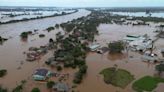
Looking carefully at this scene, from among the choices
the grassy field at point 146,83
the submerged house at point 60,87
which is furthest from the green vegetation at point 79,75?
the grassy field at point 146,83

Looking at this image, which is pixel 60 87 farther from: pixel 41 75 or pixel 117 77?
pixel 117 77

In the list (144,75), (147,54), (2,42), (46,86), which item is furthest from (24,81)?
(2,42)

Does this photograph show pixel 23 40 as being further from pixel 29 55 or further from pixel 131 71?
pixel 131 71

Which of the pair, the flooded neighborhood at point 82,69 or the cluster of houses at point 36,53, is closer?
the flooded neighborhood at point 82,69

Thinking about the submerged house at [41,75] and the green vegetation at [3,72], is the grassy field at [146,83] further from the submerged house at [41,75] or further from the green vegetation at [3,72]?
the green vegetation at [3,72]

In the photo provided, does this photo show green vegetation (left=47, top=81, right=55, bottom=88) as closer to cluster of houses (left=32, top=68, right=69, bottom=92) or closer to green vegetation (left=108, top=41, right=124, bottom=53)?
cluster of houses (left=32, top=68, right=69, bottom=92)

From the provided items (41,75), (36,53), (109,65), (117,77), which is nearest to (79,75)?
(41,75)

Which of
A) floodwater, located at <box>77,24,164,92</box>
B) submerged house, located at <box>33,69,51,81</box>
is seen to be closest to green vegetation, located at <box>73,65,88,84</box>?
floodwater, located at <box>77,24,164,92</box>
